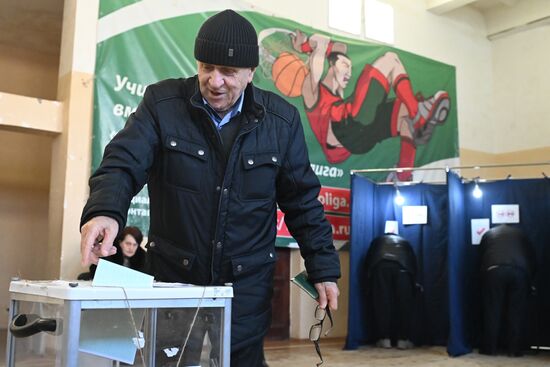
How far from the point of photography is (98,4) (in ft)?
15.5

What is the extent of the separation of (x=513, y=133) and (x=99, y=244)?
7.48m

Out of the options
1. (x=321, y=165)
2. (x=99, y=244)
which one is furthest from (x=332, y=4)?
(x=99, y=244)

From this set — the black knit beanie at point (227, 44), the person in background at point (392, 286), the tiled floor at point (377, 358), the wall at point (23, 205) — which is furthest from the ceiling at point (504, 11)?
the black knit beanie at point (227, 44)

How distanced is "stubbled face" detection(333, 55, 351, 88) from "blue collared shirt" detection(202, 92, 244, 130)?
4.94 meters

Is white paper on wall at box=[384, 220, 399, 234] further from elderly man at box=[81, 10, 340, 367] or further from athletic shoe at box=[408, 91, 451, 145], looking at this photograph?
elderly man at box=[81, 10, 340, 367]

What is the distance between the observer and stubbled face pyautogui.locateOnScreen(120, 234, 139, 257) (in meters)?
4.30

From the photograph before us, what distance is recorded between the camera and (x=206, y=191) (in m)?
1.45

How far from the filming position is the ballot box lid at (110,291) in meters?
0.98

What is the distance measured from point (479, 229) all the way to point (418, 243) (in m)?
0.60

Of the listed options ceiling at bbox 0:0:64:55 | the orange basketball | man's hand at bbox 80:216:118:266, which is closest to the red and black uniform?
the orange basketball

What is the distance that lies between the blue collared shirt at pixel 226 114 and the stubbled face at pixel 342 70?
4.94 m

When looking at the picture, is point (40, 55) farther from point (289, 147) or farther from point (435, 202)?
point (289, 147)

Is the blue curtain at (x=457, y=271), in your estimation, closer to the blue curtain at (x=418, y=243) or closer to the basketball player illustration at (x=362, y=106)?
the blue curtain at (x=418, y=243)

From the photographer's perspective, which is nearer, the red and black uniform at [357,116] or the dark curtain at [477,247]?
the dark curtain at [477,247]
